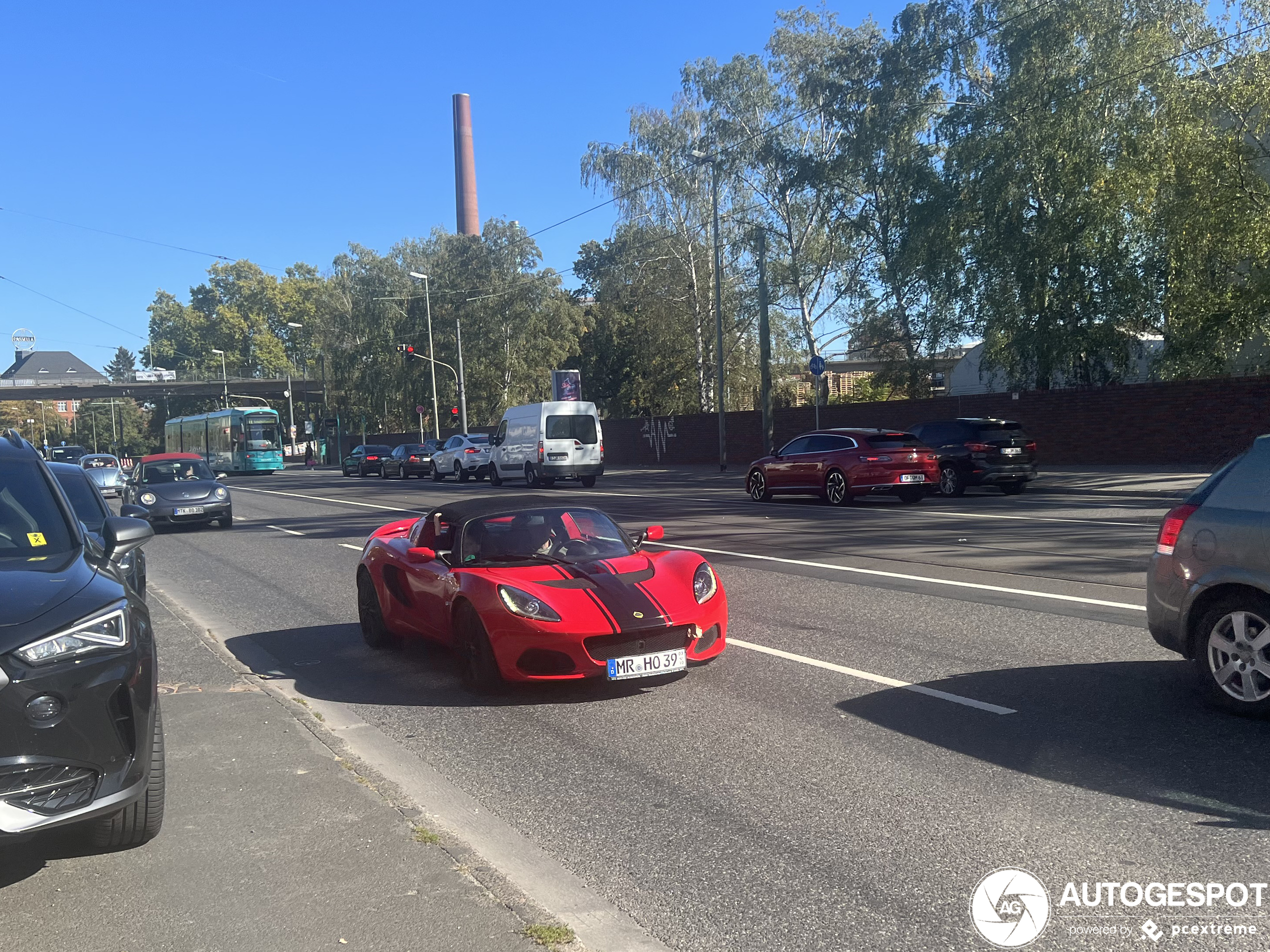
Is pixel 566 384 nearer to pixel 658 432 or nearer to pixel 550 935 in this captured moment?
pixel 658 432

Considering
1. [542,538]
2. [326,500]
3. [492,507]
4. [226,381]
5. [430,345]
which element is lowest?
[326,500]

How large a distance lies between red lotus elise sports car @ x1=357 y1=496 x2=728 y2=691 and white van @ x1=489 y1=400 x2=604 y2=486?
2317 centimetres

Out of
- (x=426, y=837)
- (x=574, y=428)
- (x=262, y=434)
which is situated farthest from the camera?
(x=262, y=434)

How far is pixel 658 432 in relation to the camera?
155 ft

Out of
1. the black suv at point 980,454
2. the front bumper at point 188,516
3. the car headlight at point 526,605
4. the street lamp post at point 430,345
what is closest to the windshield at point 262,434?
the street lamp post at point 430,345

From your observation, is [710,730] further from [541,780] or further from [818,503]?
[818,503]

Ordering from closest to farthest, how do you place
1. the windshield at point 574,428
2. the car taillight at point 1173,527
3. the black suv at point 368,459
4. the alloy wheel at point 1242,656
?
the alloy wheel at point 1242,656 < the car taillight at point 1173,527 < the windshield at point 574,428 < the black suv at point 368,459

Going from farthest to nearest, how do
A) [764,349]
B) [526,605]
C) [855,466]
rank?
[764,349], [855,466], [526,605]

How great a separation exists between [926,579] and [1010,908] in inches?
297

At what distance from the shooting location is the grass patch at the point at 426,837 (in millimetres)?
4457

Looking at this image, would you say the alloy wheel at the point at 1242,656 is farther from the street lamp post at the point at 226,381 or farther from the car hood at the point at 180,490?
the street lamp post at the point at 226,381

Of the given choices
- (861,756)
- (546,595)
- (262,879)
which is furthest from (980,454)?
(262,879)

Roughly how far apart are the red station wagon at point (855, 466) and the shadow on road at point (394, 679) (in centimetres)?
1283

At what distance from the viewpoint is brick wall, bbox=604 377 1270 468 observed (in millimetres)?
25688
